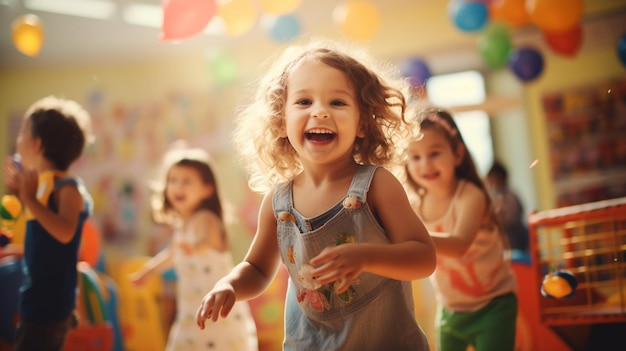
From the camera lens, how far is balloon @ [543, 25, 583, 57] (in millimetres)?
4184

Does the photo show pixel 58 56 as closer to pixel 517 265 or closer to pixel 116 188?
pixel 116 188

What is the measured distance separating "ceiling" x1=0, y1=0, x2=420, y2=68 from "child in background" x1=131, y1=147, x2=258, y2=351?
256cm

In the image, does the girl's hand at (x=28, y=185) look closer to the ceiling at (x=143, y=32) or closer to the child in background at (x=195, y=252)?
the child in background at (x=195, y=252)

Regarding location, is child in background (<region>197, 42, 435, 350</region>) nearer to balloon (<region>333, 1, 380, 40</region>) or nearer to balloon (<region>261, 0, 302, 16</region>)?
balloon (<region>261, 0, 302, 16</region>)

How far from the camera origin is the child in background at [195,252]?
279cm

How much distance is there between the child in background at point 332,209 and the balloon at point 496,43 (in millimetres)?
3386

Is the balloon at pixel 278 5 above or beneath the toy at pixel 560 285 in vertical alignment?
above

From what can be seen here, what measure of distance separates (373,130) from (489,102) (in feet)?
11.8

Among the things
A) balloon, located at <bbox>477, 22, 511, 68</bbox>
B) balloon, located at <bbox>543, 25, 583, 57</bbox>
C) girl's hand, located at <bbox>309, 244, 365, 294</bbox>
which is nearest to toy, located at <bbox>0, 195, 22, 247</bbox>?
girl's hand, located at <bbox>309, 244, 365, 294</bbox>

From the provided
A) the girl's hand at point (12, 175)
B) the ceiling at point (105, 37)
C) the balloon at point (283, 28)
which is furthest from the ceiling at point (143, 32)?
the girl's hand at point (12, 175)

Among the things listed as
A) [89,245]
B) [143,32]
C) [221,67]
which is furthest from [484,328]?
[143,32]

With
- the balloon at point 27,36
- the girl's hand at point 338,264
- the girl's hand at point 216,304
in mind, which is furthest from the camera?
the balloon at point 27,36

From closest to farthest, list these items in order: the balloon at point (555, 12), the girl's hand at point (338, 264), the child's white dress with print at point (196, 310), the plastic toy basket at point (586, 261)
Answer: the girl's hand at point (338, 264), the plastic toy basket at point (586, 261), the child's white dress with print at point (196, 310), the balloon at point (555, 12)

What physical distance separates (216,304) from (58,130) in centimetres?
128
